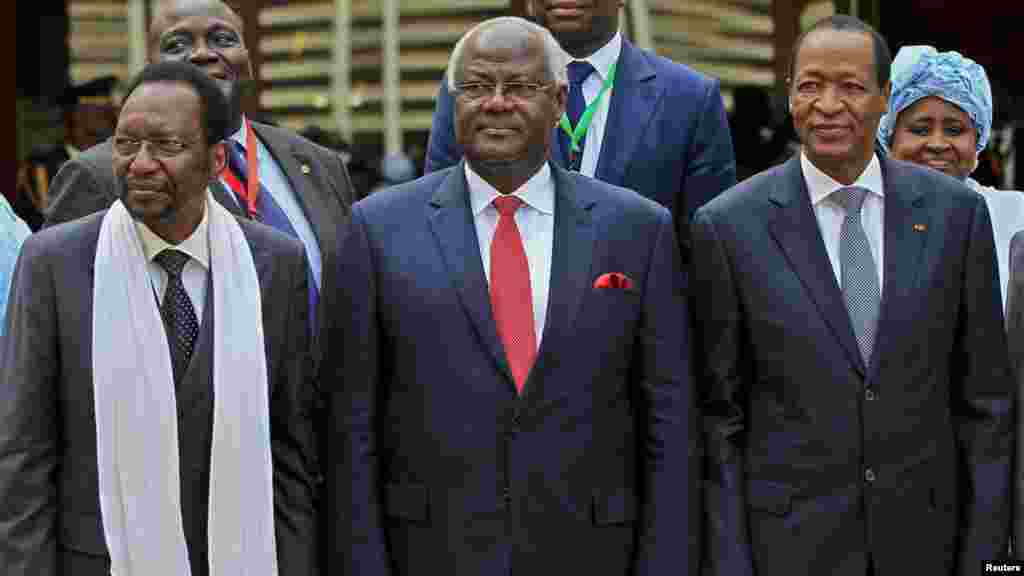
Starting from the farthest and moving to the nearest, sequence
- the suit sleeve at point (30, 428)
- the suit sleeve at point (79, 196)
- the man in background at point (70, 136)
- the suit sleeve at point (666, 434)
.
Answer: the man in background at point (70, 136), the suit sleeve at point (79, 196), the suit sleeve at point (666, 434), the suit sleeve at point (30, 428)

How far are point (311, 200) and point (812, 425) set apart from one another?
157 centimetres

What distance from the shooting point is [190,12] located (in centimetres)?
538

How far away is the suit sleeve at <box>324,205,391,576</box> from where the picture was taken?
4.50m

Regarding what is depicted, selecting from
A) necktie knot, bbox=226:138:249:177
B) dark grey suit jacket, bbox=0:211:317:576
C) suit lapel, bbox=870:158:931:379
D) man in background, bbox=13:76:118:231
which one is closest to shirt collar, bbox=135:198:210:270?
dark grey suit jacket, bbox=0:211:317:576

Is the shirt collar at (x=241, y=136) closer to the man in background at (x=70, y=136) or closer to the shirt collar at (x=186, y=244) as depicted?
the shirt collar at (x=186, y=244)

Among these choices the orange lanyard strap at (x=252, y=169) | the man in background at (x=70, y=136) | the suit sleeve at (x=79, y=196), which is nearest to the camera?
the suit sleeve at (x=79, y=196)

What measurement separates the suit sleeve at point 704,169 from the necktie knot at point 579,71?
1.09 ft

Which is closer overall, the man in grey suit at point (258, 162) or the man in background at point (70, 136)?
the man in grey suit at point (258, 162)

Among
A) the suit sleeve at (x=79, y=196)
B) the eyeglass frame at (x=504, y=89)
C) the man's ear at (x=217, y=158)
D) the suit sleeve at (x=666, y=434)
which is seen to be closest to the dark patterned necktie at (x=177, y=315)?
the man's ear at (x=217, y=158)

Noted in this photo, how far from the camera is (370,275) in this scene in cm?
455

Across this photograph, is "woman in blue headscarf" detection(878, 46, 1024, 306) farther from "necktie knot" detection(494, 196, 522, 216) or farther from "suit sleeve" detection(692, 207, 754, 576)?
"necktie knot" detection(494, 196, 522, 216)

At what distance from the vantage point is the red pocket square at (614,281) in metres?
4.53

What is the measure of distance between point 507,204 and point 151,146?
2.78 feet

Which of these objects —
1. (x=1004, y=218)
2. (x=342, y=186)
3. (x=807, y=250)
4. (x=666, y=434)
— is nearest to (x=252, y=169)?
(x=342, y=186)
